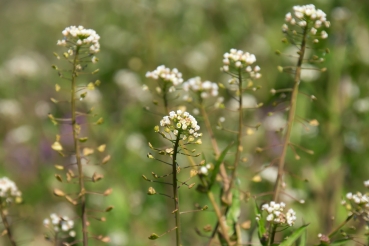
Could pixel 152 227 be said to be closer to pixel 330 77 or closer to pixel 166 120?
pixel 330 77

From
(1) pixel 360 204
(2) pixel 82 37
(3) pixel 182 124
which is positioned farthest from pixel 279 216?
(2) pixel 82 37

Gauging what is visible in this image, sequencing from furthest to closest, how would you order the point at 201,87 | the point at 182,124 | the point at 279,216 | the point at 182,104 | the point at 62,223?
the point at 182,104 → the point at 201,87 → the point at 62,223 → the point at 279,216 → the point at 182,124

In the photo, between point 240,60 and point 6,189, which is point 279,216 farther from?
point 6,189

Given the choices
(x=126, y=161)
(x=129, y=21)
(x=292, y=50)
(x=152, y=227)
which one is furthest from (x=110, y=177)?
(x=129, y=21)

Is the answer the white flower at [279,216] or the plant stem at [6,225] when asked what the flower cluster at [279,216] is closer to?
the white flower at [279,216]

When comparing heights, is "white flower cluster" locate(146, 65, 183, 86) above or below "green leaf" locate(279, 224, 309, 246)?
above

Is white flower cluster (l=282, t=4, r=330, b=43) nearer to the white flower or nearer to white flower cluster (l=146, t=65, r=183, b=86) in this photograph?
white flower cluster (l=146, t=65, r=183, b=86)

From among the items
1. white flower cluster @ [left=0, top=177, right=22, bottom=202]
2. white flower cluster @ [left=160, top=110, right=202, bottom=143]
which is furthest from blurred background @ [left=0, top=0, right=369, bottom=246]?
white flower cluster @ [left=160, top=110, right=202, bottom=143]
